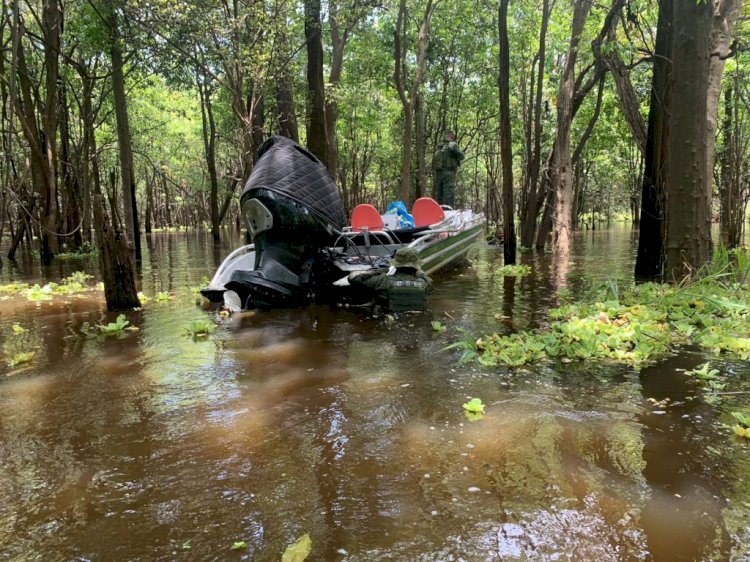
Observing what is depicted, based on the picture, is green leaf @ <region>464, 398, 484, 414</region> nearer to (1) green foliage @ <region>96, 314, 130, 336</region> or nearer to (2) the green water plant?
(2) the green water plant

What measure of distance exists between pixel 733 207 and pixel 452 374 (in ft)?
42.4

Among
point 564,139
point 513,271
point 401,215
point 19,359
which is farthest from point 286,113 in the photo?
point 19,359

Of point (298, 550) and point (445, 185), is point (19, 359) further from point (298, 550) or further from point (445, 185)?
point (445, 185)

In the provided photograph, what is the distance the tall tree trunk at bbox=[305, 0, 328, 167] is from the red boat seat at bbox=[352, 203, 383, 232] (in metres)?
2.63

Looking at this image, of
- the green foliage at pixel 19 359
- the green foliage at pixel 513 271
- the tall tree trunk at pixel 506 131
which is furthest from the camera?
the green foliage at pixel 513 271

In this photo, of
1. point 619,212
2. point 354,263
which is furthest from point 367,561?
point 619,212

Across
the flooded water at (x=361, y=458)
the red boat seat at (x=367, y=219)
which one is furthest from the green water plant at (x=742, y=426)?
the red boat seat at (x=367, y=219)

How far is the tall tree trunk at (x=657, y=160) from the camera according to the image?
7.97m

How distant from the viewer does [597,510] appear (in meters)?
2.26

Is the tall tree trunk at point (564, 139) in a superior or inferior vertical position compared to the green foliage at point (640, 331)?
superior

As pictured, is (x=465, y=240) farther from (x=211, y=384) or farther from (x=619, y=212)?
(x=619, y=212)

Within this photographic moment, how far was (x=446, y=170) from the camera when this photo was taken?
15.4 meters

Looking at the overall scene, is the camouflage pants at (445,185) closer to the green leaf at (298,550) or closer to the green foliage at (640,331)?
the green foliage at (640,331)

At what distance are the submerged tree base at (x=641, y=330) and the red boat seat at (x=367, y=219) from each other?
5.24m
